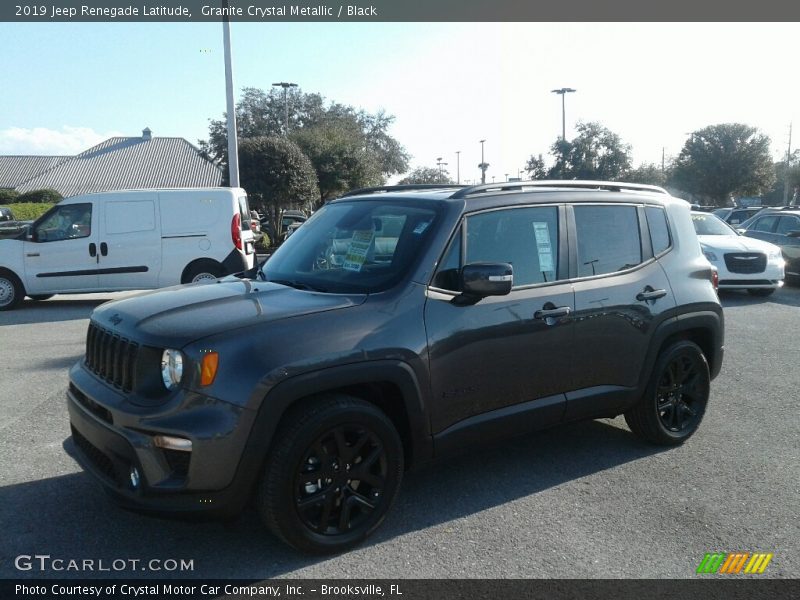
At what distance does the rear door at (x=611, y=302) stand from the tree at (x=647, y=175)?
3483 centimetres

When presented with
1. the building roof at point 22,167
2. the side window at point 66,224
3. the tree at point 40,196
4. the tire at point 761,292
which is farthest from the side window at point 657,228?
the building roof at point 22,167

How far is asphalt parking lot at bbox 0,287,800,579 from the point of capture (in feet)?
11.5

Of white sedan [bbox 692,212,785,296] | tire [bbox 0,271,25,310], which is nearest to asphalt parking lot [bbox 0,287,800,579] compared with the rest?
tire [bbox 0,271,25,310]

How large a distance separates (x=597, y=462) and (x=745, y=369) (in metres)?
3.65

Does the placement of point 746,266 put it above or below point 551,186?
below

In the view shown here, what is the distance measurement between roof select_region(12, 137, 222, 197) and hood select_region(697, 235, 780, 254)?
44216 mm

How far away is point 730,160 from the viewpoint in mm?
43875

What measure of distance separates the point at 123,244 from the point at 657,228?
9.75m

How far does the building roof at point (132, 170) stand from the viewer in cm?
5475

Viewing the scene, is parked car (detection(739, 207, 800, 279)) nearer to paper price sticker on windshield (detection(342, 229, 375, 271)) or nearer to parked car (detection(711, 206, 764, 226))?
parked car (detection(711, 206, 764, 226))

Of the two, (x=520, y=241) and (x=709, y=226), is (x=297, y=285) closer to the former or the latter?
(x=520, y=241)

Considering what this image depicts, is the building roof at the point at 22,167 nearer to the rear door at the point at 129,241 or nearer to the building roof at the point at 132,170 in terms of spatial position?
the building roof at the point at 132,170

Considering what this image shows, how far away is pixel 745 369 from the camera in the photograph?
7.60 m

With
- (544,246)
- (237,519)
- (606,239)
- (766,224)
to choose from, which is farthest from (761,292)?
(237,519)
